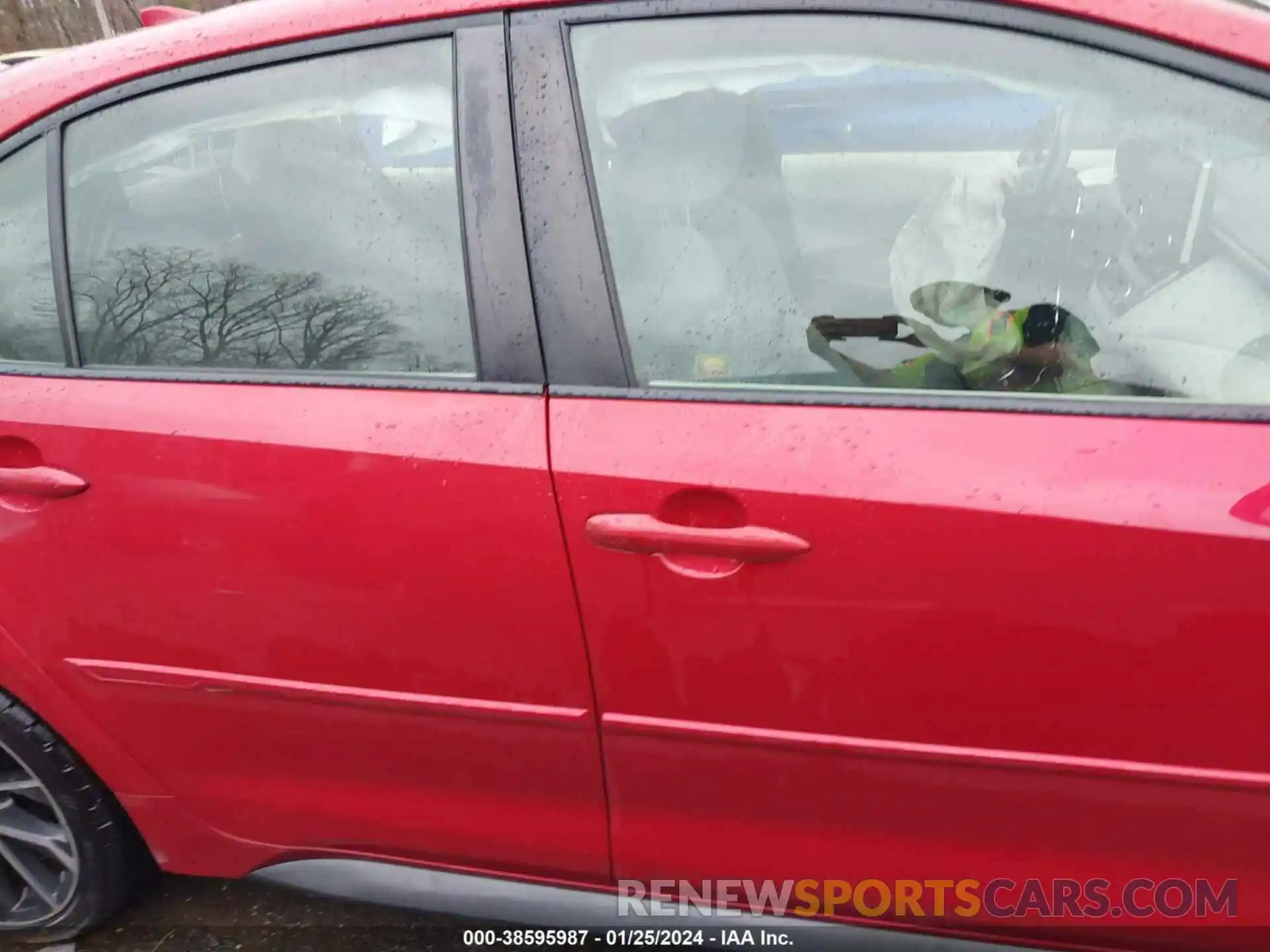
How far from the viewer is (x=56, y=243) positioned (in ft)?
5.06

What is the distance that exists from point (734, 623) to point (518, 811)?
1.67ft

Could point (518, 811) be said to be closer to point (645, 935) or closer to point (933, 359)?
point (645, 935)

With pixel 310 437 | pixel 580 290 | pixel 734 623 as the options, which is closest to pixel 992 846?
pixel 734 623

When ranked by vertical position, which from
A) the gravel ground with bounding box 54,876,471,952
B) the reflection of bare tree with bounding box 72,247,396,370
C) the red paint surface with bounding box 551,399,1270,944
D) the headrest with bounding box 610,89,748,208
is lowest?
the gravel ground with bounding box 54,876,471,952

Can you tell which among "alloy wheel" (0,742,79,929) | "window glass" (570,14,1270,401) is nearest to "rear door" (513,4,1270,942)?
"window glass" (570,14,1270,401)

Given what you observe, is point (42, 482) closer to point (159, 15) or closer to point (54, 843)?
point (54, 843)

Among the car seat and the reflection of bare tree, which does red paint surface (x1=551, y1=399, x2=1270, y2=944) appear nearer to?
the car seat

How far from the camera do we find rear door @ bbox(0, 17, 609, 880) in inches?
53.8

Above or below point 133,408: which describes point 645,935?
below

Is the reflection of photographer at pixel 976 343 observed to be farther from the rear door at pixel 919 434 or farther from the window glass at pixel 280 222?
the window glass at pixel 280 222

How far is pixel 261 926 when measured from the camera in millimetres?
1939

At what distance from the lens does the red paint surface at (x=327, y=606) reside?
1.36 meters

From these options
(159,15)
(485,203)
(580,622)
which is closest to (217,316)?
(485,203)

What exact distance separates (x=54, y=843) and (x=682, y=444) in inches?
57.5
